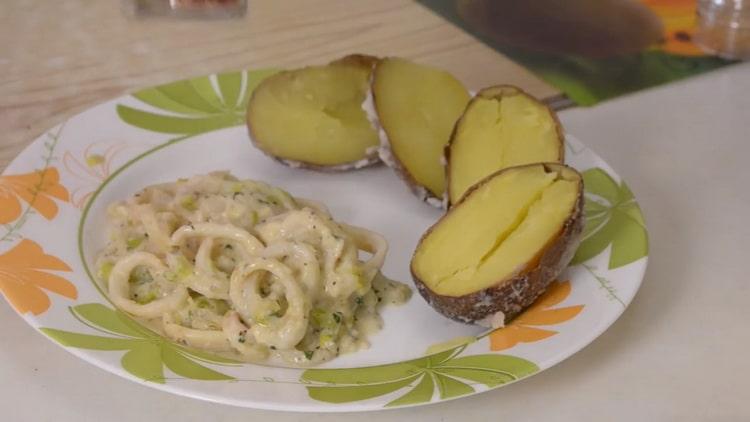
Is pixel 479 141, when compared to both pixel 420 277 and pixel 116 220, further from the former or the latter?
pixel 116 220

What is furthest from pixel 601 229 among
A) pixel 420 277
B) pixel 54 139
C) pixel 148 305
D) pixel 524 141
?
pixel 54 139

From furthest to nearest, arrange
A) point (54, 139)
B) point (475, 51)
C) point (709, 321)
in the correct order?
1. point (475, 51)
2. point (54, 139)
3. point (709, 321)

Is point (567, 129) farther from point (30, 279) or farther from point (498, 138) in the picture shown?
point (30, 279)

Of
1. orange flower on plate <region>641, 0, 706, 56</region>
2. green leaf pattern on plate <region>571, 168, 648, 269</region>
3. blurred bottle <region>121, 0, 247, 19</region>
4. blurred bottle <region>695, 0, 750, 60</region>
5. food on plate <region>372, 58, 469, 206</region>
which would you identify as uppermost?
food on plate <region>372, 58, 469, 206</region>

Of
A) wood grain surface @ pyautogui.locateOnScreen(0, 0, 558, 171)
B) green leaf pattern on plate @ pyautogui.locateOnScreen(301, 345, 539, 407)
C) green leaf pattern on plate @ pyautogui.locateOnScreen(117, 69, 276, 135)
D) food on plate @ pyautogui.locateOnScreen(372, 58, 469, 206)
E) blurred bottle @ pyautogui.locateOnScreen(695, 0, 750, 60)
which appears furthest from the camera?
blurred bottle @ pyautogui.locateOnScreen(695, 0, 750, 60)

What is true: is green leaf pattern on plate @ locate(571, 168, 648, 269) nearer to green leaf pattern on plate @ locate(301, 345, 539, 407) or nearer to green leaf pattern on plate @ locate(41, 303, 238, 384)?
green leaf pattern on plate @ locate(301, 345, 539, 407)

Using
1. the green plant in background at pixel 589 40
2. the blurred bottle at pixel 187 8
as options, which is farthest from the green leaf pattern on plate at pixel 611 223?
the blurred bottle at pixel 187 8

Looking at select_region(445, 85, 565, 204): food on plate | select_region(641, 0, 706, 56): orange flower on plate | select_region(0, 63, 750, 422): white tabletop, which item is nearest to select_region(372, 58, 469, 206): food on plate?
select_region(445, 85, 565, 204): food on plate
